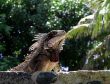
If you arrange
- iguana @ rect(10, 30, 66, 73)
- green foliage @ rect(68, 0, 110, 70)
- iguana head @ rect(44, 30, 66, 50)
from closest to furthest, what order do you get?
iguana @ rect(10, 30, 66, 73) < iguana head @ rect(44, 30, 66, 50) < green foliage @ rect(68, 0, 110, 70)

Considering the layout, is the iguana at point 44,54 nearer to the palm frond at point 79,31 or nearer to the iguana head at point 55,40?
the iguana head at point 55,40

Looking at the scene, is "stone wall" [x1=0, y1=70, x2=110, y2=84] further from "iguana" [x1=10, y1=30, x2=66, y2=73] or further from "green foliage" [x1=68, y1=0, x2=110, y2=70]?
"green foliage" [x1=68, y1=0, x2=110, y2=70]

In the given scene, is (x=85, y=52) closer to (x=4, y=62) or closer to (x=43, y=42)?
(x=4, y=62)

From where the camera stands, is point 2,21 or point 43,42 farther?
point 2,21

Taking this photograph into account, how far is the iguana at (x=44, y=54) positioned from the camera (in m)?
4.90

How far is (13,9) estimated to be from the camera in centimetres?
1753

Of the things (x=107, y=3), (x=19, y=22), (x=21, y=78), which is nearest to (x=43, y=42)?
(x=21, y=78)

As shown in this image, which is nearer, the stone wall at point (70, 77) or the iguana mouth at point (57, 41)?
the stone wall at point (70, 77)

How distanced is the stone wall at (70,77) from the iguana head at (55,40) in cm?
79

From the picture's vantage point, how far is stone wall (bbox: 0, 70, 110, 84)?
4.12 metres

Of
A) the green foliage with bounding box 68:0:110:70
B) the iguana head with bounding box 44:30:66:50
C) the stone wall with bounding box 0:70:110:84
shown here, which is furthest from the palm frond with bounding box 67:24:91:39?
the stone wall with bounding box 0:70:110:84

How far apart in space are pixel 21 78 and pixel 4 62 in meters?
11.0

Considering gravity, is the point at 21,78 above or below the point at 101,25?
above

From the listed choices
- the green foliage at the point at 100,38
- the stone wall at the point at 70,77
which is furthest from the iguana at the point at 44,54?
the green foliage at the point at 100,38
